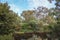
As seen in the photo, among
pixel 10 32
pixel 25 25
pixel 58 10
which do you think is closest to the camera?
pixel 58 10

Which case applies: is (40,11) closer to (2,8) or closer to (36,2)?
(36,2)

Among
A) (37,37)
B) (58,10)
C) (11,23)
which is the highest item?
(58,10)

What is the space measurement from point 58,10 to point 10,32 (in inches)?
160

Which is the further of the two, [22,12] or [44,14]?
[22,12]

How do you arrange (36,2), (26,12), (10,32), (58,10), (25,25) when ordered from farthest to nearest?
(26,12) < (36,2) < (25,25) < (10,32) < (58,10)

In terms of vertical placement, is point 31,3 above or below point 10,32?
above

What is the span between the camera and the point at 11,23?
44.3 feet

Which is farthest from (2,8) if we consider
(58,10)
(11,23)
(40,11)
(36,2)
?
(40,11)

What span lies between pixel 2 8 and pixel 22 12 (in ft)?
33.2

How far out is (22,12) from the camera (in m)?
23.4

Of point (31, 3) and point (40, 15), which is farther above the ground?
point (31, 3)

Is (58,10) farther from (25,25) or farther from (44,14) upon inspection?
(44,14)

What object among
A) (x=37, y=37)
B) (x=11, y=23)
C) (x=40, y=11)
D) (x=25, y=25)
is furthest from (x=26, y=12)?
(x=37, y=37)

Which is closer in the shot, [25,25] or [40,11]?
[25,25]
